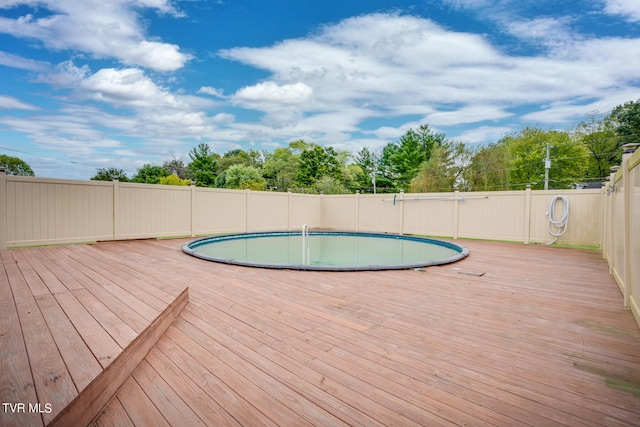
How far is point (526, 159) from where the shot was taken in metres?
22.5

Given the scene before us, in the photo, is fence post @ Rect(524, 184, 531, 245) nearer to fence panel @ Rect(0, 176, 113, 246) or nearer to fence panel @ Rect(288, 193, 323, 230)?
fence panel @ Rect(288, 193, 323, 230)

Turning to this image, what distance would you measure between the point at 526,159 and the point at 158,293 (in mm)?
26008

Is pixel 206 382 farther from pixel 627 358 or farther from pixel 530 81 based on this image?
pixel 530 81

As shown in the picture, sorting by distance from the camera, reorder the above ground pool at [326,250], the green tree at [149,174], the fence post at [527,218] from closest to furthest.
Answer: the above ground pool at [326,250] < the fence post at [527,218] < the green tree at [149,174]

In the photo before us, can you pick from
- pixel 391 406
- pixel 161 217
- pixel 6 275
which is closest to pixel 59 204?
pixel 161 217

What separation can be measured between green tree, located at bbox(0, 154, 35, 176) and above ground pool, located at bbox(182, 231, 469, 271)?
27851 millimetres

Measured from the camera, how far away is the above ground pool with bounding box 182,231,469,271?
5.15 m

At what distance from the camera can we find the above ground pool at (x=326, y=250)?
5148 millimetres

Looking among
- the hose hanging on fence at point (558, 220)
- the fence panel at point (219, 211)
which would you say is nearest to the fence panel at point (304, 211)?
the fence panel at point (219, 211)

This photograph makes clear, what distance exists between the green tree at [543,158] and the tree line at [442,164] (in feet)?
0.19

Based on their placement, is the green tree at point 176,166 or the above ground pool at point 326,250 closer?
the above ground pool at point 326,250

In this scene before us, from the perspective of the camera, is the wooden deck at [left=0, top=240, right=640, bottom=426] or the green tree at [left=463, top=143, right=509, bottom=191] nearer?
the wooden deck at [left=0, top=240, right=640, bottom=426]

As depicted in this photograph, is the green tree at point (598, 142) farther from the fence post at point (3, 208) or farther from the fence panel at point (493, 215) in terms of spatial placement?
the fence post at point (3, 208)

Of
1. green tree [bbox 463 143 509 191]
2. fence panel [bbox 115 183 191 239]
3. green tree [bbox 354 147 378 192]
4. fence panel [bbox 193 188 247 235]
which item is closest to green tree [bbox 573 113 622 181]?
green tree [bbox 463 143 509 191]
